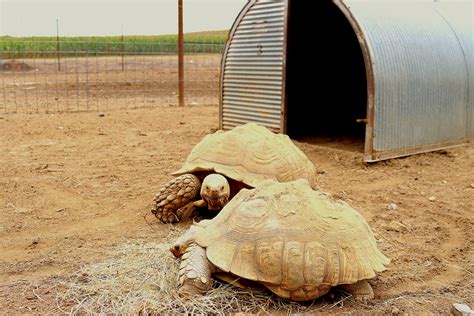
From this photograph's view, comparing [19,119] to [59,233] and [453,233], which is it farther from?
[453,233]

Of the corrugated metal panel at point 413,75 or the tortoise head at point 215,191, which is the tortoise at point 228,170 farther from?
the corrugated metal panel at point 413,75

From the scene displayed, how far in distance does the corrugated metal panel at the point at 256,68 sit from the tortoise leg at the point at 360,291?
599 centimetres

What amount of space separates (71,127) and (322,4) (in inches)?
218

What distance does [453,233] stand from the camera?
5.42 metres

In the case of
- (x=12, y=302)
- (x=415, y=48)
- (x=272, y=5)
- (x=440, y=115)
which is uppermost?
(x=272, y=5)

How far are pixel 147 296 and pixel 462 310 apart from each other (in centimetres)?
202

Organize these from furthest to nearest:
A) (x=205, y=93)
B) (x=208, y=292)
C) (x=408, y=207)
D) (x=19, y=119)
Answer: (x=205, y=93) < (x=19, y=119) < (x=408, y=207) < (x=208, y=292)

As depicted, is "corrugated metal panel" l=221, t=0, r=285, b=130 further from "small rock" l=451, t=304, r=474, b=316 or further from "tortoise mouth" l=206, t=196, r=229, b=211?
"small rock" l=451, t=304, r=474, b=316

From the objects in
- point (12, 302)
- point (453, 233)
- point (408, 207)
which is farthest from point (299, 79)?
point (12, 302)

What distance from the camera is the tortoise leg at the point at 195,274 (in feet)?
12.1

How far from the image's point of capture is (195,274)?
3.69 m

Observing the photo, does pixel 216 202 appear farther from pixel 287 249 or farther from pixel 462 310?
pixel 462 310

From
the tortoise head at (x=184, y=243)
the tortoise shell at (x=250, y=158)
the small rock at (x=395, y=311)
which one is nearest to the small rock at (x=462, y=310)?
the small rock at (x=395, y=311)

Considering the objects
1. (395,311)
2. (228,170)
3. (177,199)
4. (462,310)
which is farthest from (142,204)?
(462,310)
